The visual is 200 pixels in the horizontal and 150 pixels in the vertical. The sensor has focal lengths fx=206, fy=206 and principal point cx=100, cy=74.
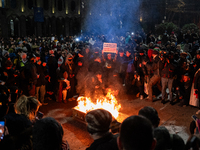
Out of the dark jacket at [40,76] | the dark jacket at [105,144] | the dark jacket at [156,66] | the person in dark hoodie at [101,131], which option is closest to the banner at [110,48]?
the dark jacket at [156,66]

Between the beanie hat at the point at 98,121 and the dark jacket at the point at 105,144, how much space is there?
17cm

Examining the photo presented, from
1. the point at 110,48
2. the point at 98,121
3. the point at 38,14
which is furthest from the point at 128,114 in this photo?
the point at 38,14

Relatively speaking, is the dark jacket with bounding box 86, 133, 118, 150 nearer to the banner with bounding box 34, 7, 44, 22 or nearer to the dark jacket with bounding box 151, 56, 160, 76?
the dark jacket with bounding box 151, 56, 160, 76

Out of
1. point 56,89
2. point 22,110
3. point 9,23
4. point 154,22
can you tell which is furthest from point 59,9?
point 22,110

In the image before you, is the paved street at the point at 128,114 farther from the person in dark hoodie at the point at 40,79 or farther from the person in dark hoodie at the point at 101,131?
the person in dark hoodie at the point at 101,131

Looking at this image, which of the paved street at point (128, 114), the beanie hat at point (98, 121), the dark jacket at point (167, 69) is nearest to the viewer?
the beanie hat at point (98, 121)

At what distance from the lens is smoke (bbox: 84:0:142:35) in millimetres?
28781

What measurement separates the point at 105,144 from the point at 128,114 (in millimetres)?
4785

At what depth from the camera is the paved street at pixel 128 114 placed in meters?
5.77

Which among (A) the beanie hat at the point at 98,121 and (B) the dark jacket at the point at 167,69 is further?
(B) the dark jacket at the point at 167,69

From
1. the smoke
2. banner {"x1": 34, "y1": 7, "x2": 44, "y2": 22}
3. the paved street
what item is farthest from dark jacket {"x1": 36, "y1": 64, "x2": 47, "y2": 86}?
banner {"x1": 34, "y1": 7, "x2": 44, "y2": 22}

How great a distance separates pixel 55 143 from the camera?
2.53 m

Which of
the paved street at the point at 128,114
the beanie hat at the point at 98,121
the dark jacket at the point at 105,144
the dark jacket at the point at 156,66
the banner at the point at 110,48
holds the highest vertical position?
the banner at the point at 110,48

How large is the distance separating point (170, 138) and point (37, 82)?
6067 millimetres
